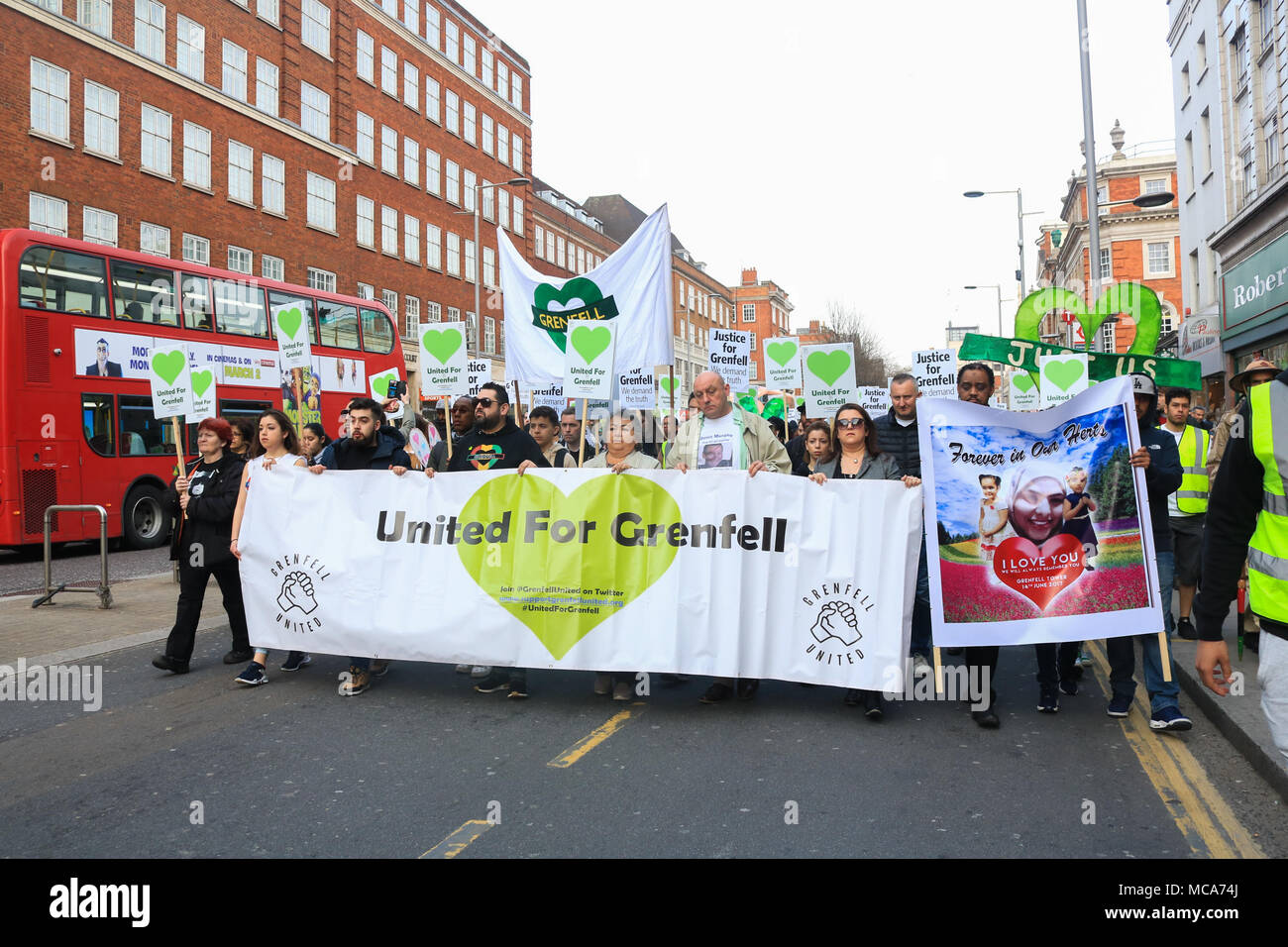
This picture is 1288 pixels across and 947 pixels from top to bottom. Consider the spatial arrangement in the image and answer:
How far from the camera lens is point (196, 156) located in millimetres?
29234

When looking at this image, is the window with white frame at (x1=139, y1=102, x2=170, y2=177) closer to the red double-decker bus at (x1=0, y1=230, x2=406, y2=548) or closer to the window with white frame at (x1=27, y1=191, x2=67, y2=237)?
the window with white frame at (x1=27, y1=191, x2=67, y2=237)

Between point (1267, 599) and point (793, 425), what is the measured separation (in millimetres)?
14690

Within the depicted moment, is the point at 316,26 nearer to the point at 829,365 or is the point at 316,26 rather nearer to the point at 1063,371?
the point at 829,365

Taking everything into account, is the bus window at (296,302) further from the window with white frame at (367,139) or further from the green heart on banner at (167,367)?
the window with white frame at (367,139)

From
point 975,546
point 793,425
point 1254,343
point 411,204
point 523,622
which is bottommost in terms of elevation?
point 523,622

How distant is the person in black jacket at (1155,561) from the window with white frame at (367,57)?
38.3 m

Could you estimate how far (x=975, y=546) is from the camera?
5.57 metres

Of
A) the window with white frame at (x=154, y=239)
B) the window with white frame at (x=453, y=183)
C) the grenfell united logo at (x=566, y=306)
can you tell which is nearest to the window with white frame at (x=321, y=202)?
the window with white frame at (x=154, y=239)

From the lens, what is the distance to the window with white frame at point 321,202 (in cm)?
3475

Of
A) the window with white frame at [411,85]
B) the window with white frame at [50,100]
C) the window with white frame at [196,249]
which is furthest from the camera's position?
the window with white frame at [411,85]

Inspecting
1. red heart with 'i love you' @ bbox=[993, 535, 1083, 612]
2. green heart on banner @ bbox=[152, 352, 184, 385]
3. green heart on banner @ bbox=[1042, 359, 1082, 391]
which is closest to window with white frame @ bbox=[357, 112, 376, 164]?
green heart on banner @ bbox=[152, 352, 184, 385]

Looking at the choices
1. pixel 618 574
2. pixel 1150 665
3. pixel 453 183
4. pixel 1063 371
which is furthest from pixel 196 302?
pixel 453 183
